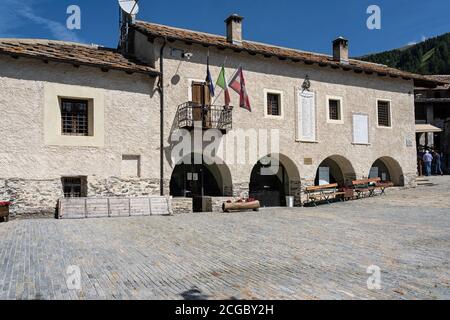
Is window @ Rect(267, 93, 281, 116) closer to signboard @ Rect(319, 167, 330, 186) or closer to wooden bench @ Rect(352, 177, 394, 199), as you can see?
signboard @ Rect(319, 167, 330, 186)

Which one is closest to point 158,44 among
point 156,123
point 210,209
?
point 156,123

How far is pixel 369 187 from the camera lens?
20438mm

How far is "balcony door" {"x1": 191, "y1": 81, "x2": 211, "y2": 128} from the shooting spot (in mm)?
16219

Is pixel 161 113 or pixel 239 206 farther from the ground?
pixel 161 113

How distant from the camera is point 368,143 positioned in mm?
21188

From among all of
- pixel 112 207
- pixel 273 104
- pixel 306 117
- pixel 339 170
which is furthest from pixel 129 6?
pixel 339 170

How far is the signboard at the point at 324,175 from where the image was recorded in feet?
A: 67.3

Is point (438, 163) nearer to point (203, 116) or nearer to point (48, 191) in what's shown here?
point (203, 116)

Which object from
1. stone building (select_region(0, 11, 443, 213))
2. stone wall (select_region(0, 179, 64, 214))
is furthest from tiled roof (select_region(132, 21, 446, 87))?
stone wall (select_region(0, 179, 64, 214))

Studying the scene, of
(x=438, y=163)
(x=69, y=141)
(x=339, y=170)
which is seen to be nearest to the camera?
(x=69, y=141)

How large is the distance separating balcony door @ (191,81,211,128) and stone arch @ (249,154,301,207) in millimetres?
4030

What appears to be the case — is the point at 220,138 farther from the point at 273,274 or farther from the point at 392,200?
the point at 273,274

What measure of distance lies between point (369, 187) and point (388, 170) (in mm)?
3233

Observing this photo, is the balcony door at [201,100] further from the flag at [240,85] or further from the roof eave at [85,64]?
the roof eave at [85,64]
